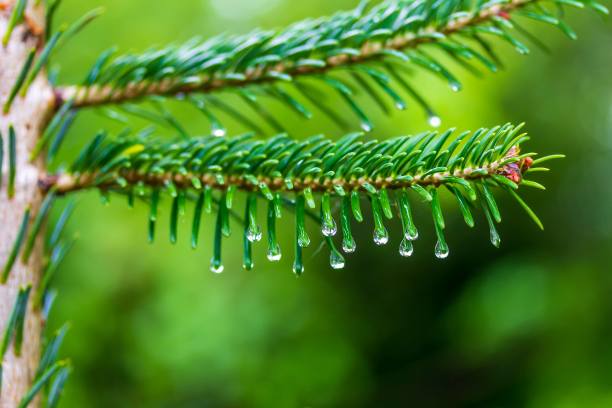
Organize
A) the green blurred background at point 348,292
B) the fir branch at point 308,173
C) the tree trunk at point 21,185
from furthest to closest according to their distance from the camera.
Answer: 1. the green blurred background at point 348,292
2. the tree trunk at point 21,185
3. the fir branch at point 308,173

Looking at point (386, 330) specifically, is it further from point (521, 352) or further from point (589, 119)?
point (589, 119)

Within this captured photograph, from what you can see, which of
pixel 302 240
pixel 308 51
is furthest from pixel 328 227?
pixel 308 51

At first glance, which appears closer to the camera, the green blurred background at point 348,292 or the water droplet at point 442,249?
the water droplet at point 442,249

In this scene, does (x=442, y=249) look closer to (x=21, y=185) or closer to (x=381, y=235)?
(x=381, y=235)

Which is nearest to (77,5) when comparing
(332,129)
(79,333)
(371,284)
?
(332,129)

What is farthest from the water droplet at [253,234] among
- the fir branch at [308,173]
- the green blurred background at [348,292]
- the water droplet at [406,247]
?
the green blurred background at [348,292]

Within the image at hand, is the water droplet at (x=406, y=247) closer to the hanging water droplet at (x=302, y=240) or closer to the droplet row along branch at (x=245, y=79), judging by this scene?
the hanging water droplet at (x=302, y=240)

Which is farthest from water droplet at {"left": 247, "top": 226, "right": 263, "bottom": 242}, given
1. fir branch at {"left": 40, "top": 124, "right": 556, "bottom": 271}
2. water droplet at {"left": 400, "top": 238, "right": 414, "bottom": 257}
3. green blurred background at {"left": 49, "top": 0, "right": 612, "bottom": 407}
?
green blurred background at {"left": 49, "top": 0, "right": 612, "bottom": 407}
